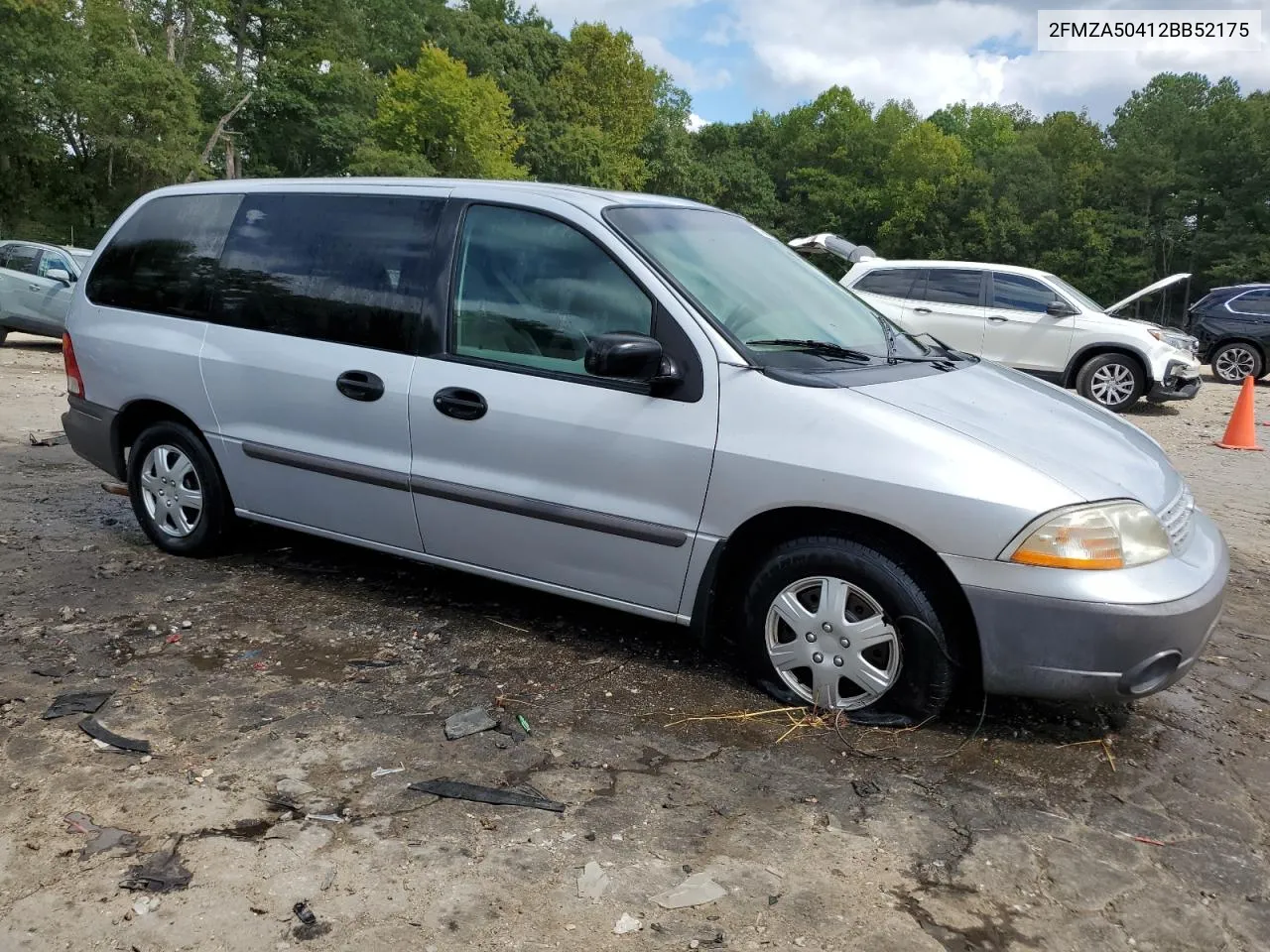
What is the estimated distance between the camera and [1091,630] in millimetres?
3211

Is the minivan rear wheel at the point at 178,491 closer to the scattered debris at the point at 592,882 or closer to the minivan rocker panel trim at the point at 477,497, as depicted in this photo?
the minivan rocker panel trim at the point at 477,497

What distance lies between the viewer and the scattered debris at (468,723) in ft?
11.6

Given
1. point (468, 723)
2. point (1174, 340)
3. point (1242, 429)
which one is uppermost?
point (1174, 340)

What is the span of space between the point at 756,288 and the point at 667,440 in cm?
85

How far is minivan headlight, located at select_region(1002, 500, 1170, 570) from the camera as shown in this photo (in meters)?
3.20

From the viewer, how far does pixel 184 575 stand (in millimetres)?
5102

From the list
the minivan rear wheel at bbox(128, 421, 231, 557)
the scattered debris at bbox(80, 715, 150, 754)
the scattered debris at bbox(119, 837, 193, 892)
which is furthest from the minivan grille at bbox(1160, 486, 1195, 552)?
the minivan rear wheel at bbox(128, 421, 231, 557)

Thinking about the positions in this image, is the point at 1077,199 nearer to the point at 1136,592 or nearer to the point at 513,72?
the point at 513,72

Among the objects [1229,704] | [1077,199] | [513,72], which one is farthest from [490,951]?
[513,72]

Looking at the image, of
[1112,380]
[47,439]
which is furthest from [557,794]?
[1112,380]

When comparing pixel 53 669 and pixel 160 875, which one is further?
pixel 53 669

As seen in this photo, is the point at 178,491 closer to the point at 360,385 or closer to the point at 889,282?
the point at 360,385

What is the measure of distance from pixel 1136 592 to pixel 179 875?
2812 mm

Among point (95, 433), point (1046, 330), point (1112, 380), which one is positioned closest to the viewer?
point (95, 433)
